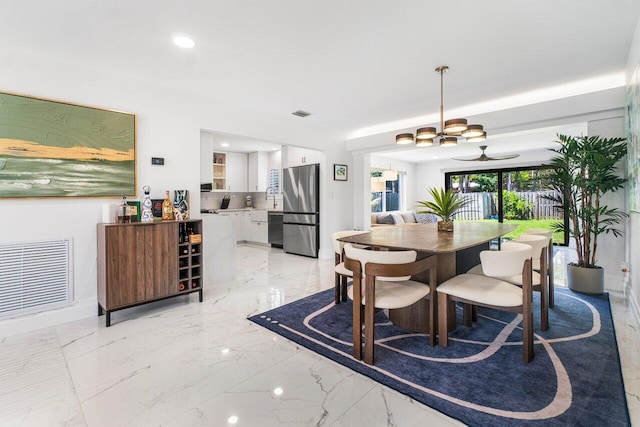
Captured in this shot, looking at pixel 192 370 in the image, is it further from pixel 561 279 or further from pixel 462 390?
pixel 561 279

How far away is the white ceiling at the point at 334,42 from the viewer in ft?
6.89

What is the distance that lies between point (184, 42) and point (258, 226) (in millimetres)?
5349

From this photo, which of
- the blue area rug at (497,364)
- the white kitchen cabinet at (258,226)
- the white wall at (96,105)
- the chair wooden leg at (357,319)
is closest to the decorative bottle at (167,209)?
the white wall at (96,105)

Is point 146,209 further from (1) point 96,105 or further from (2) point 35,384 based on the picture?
(2) point 35,384

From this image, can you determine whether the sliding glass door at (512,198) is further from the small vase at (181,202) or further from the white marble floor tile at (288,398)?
the small vase at (181,202)

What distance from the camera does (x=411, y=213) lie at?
860 centimetres

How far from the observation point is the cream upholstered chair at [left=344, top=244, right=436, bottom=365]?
1.98 metres

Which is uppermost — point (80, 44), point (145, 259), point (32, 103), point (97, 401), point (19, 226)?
point (80, 44)

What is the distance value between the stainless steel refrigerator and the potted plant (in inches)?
145

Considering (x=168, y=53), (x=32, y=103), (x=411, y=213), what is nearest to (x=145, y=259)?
(x=32, y=103)

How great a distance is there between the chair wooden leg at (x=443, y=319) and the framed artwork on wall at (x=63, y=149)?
3.16 meters

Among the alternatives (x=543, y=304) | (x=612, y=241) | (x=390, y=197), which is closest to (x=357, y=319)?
(x=543, y=304)

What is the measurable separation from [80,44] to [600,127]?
5465mm

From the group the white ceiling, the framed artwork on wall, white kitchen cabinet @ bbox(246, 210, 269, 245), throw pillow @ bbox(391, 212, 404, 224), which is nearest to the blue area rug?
the framed artwork on wall
